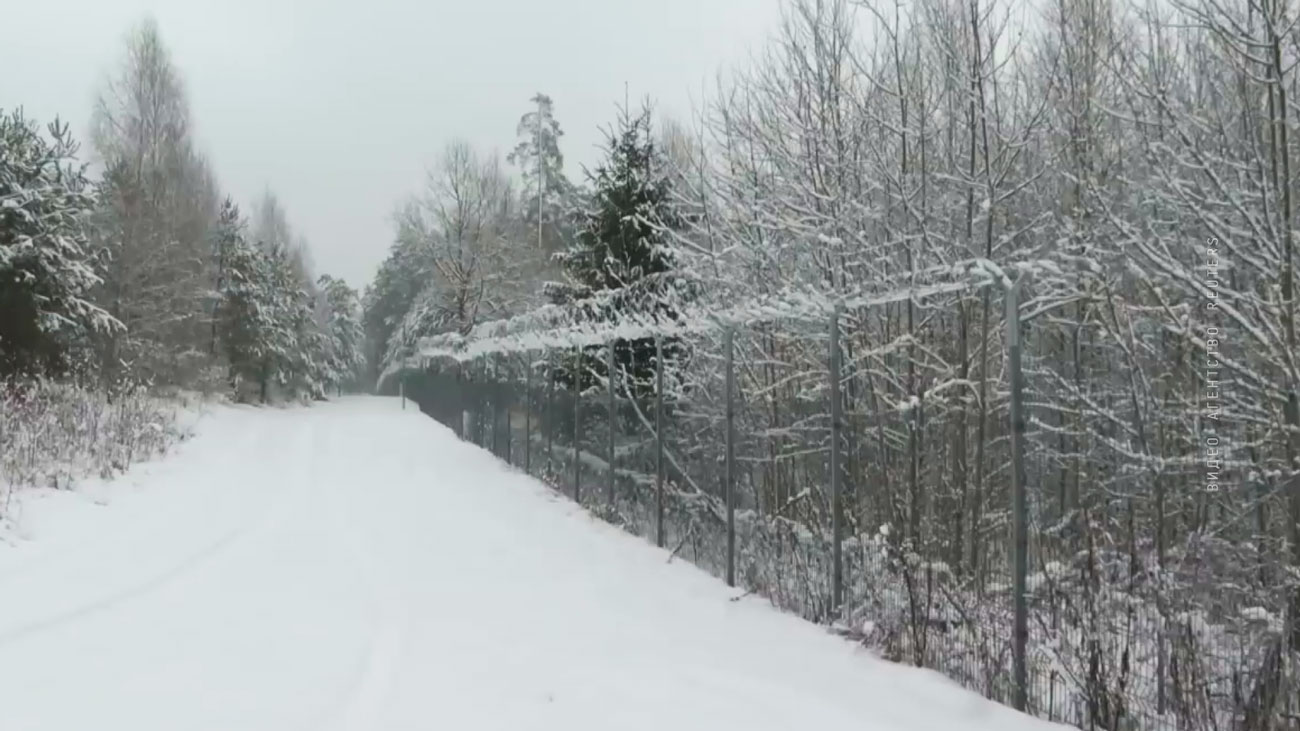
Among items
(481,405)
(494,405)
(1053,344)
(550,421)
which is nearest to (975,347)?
(1053,344)

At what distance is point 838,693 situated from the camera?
4.47 metres

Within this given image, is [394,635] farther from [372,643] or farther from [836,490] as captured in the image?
[836,490]

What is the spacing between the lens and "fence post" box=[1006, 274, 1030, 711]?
163 inches

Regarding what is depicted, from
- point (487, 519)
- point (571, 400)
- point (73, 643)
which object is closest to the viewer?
point (73, 643)

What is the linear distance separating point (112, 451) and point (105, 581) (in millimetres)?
6678

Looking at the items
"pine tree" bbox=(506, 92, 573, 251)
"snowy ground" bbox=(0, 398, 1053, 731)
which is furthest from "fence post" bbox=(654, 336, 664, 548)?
"pine tree" bbox=(506, 92, 573, 251)

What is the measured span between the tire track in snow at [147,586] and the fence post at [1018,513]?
5.15 meters

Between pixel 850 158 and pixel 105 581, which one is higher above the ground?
pixel 850 158

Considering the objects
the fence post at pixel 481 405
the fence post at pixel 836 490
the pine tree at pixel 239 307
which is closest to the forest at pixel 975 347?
the fence post at pixel 836 490

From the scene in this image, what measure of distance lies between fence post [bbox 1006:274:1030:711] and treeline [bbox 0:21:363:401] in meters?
16.6

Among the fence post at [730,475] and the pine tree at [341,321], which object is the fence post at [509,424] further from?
the pine tree at [341,321]

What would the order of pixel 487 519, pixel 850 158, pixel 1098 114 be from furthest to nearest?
pixel 487 519 < pixel 850 158 < pixel 1098 114

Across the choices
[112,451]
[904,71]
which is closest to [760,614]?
[904,71]

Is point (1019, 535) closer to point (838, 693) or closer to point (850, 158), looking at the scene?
point (838, 693)
